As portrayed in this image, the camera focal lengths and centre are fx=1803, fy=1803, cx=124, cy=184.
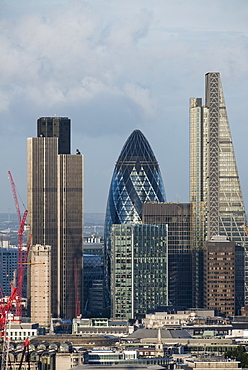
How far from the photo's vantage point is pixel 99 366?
183000 mm

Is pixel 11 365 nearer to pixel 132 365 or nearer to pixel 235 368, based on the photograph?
pixel 132 365

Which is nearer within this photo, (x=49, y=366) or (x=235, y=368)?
(x=235, y=368)

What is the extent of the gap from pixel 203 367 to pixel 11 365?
21370 millimetres

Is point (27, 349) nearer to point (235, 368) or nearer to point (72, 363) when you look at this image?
point (72, 363)

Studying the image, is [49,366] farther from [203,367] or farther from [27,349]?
[203,367]

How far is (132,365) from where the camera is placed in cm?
18875

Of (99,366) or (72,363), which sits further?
(72,363)

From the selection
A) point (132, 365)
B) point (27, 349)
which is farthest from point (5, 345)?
point (132, 365)

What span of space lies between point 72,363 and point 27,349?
742 centimetres

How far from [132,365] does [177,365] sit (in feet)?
34.2

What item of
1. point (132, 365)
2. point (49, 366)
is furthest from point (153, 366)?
point (49, 366)

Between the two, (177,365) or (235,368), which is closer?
(235,368)

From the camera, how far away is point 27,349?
636 ft

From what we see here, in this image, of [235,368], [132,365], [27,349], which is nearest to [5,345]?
[27,349]
